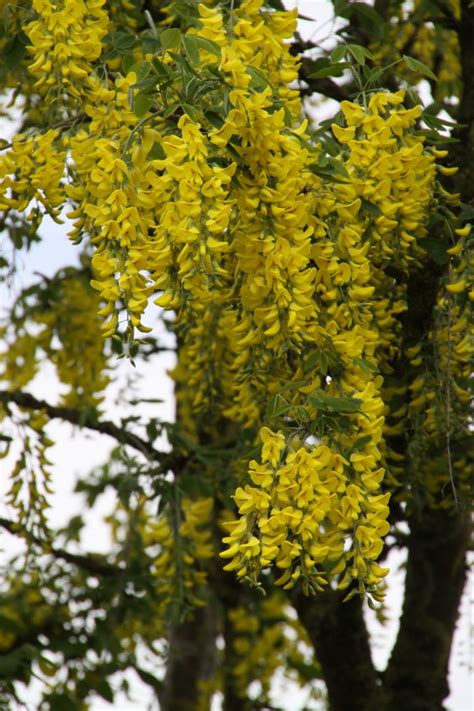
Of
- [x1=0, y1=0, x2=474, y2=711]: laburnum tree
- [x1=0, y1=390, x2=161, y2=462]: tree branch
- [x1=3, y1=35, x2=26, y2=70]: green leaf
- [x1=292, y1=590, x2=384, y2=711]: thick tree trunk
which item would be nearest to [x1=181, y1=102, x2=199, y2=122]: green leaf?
[x1=0, y1=0, x2=474, y2=711]: laburnum tree

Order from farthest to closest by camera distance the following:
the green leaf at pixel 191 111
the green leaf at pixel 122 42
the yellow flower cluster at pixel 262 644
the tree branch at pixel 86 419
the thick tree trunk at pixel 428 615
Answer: the yellow flower cluster at pixel 262 644 < the thick tree trunk at pixel 428 615 < the tree branch at pixel 86 419 < the green leaf at pixel 122 42 < the green leaf at pixel 191 111

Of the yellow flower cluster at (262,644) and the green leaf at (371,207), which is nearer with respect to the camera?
the green leaf at (371,207)

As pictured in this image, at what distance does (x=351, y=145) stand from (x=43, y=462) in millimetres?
1689

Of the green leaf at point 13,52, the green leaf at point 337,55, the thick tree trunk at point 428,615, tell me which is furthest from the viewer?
the thick tree trunk at point 428,615

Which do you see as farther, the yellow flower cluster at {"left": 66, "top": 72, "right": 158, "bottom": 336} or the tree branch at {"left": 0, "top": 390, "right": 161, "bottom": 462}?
the tree branch at {"left": 0, "top": 390, "right": 161, "bottom": 462}

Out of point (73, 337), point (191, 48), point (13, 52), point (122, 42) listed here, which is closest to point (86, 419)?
point (73, 337)

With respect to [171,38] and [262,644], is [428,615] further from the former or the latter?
[171,38]

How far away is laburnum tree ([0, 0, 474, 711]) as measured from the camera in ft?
7.06

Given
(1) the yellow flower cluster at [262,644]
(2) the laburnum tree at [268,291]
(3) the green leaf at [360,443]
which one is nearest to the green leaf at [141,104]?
(2) the laburnum tree at [268,291]

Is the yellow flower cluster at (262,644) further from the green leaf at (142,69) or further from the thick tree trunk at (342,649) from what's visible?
the green leaf at (142,69)

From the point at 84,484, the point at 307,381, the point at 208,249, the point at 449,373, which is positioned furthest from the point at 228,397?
the point at 84,484

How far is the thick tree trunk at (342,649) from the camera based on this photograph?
394cm

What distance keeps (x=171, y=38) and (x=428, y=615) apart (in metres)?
2.76

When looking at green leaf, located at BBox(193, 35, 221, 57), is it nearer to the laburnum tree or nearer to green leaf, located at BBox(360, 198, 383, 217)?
the laburnum tree
